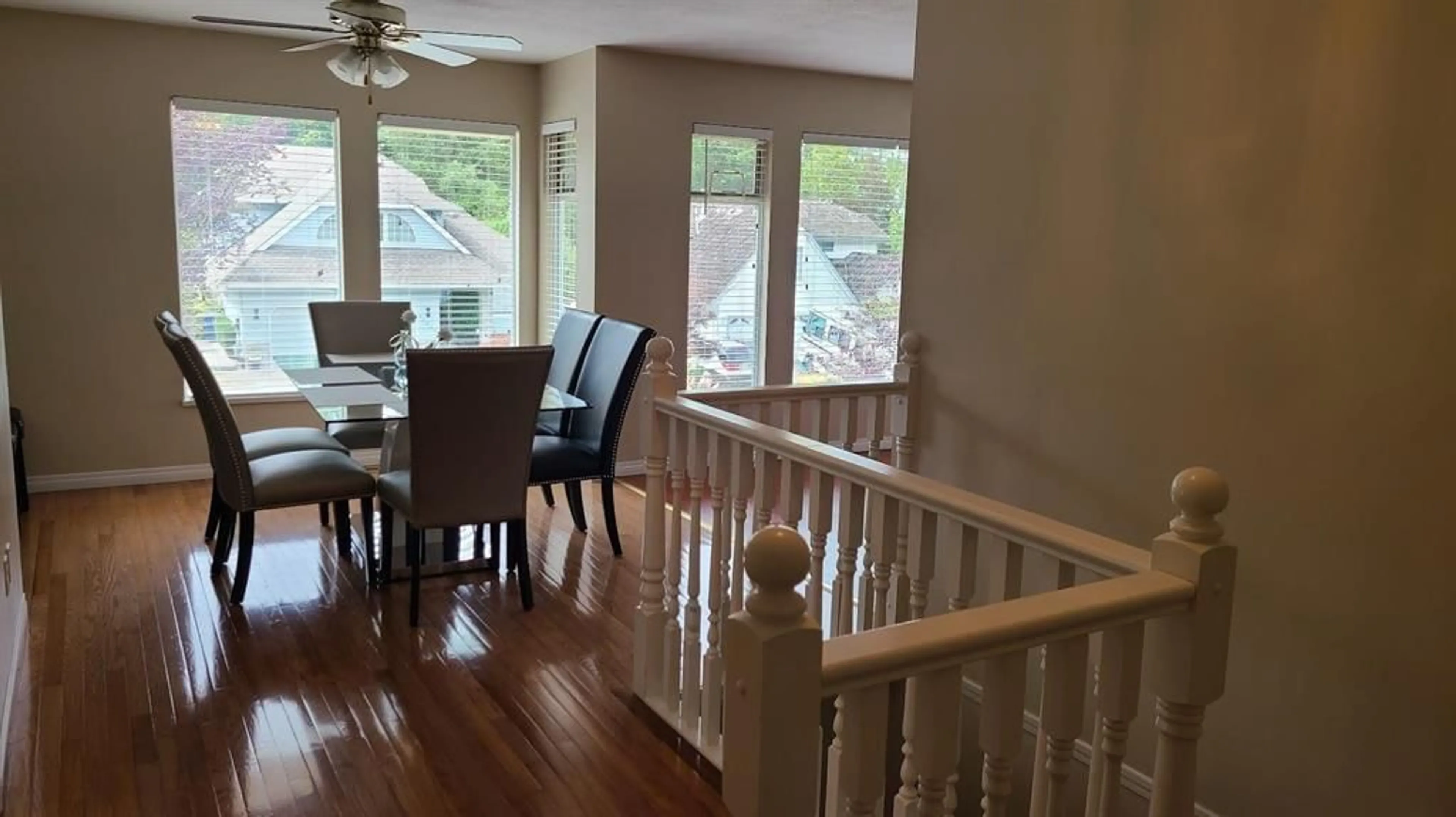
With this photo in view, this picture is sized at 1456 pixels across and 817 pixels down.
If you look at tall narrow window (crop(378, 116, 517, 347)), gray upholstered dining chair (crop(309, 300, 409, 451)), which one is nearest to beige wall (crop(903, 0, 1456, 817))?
gray upholstered dining chair (crop(309, 300, 409, 451))

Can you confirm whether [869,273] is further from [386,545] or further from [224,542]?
[224,542]

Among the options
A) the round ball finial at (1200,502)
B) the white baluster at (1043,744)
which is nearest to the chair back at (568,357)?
Answer: the white baluster at (1043,744)

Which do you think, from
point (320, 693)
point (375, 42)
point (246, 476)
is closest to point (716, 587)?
point (320, 693)

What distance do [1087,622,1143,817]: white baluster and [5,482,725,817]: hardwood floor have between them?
144cm

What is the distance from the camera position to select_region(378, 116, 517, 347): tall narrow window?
6.22 metres

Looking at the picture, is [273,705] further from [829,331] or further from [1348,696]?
[829,331]

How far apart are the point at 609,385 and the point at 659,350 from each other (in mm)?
1683

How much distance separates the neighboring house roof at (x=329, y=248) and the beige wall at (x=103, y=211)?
0.29 metres

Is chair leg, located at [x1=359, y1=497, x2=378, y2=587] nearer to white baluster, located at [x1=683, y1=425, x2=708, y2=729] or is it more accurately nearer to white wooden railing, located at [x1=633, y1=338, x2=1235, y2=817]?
white baluster, located at [x1=683, y1=425, x2=708, y2=729]

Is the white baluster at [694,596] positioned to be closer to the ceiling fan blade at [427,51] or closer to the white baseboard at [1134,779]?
the white baseboard at [1134,779]

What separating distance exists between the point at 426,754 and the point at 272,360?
12.5ft

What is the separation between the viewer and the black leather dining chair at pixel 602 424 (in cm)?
448

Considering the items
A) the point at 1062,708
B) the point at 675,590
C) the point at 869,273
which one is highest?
the point at 869,273

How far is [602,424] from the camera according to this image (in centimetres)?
458
